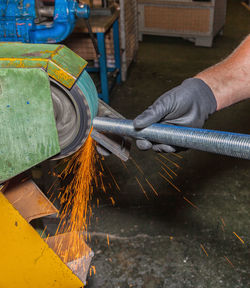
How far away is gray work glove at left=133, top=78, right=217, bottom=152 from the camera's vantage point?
1.24 m

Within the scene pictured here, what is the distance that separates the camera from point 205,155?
3.12 meters

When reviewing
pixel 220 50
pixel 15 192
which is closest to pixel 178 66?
pixel 220 50

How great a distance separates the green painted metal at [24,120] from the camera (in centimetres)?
98

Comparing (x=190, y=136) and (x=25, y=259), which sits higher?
(x=190, y=136)

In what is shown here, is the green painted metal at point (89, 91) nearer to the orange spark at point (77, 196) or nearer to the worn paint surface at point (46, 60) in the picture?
the worn paint surface at point (46, 60)

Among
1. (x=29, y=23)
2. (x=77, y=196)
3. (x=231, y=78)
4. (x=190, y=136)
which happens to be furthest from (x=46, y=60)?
(x=77, y=196)

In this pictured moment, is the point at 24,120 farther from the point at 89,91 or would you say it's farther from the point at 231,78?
the point at 231,78

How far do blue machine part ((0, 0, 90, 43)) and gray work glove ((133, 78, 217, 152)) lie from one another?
1417 mm

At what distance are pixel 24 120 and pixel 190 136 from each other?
55 cm

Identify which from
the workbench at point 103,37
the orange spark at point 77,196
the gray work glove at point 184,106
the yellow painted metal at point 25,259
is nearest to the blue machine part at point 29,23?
the workbench at point 103,37

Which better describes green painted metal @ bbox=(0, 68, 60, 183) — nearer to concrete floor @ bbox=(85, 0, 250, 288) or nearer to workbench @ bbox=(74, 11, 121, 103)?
concrete floor @ bbox=(85, 0, 250, 288)

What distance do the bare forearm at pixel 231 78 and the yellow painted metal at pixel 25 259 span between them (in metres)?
1.03

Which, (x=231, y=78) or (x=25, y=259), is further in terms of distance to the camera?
(x=231, y=78)

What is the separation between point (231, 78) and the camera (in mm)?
1579
